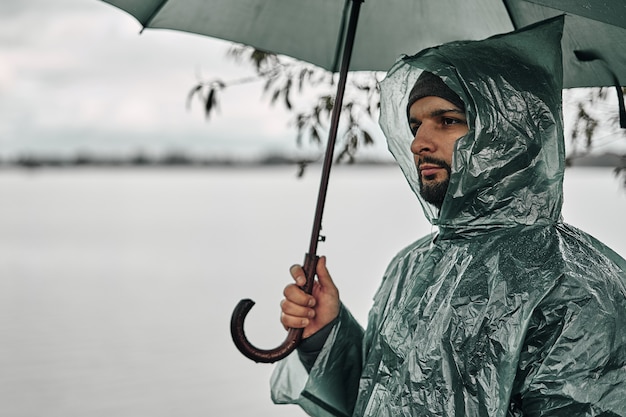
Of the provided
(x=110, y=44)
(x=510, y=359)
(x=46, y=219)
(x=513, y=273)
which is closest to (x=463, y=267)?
(x=513, y=273)

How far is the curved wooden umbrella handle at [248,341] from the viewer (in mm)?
2141

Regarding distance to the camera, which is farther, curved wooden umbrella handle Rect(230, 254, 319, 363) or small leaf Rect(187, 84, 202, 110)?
small leaf Rect(187, 84, 202, 110)

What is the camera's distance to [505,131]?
200 cm

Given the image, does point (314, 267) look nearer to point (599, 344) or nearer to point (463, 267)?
point (463, 267)

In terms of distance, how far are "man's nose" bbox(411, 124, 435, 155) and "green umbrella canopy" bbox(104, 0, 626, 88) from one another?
0.55 m

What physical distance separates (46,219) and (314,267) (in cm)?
2793

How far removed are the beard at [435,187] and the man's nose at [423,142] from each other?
0.06ft

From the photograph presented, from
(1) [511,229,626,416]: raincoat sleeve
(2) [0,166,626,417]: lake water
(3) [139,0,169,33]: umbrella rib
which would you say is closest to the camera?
(1) [511,229,626,416]: raincoat sleeve

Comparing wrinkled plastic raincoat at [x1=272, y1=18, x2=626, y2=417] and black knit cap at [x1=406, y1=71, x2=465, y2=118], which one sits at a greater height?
black knit cap at [x1=406, y1=71, x2=465, y2=118]

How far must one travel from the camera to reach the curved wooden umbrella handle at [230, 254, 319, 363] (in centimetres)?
214

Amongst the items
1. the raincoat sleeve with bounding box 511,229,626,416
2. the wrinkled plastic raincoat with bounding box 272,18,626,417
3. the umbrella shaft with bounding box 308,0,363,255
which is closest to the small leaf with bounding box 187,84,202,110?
the umbrella shaft with bounding box 308,0,363,255

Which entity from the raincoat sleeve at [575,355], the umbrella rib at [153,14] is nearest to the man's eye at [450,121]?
the raincoat sleeve at [575,355]

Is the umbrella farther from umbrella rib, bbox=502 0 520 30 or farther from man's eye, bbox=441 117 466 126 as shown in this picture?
man's eye, bbox=441 117 466 126

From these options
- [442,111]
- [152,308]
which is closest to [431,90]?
[442,111]
